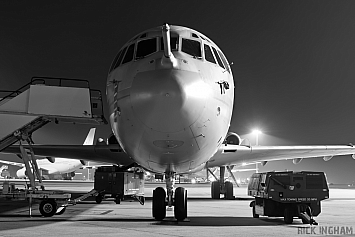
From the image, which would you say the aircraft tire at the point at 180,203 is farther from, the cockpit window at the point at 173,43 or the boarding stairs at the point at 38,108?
the boarding stairs at the point at 38,108

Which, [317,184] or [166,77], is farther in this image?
[317,184]

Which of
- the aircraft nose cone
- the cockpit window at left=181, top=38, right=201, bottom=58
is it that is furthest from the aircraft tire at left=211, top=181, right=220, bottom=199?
the aircraft nose cone

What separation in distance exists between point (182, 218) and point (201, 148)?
2.75m

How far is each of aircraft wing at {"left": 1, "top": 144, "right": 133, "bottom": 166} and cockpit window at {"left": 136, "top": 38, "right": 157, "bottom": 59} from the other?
772 cm

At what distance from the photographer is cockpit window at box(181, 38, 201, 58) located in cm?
1020

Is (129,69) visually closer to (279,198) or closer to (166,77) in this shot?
(166,77)

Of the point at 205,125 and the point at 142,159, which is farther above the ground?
the point at 205,125

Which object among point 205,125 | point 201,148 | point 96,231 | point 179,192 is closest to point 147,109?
point 205,125

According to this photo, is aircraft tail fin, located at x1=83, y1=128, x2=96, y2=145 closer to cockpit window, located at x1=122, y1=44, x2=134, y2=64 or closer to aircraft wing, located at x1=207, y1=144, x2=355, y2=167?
aircraft wing, located at x1=207, y1=144, x2=355, y2=167

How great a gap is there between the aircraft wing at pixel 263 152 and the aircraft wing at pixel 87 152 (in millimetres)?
3984

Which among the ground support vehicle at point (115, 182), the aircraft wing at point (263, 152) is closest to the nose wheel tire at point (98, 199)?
the ground support vehicle at point (115, 182)

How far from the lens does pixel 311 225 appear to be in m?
11.2

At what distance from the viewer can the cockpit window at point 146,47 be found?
10.1 meters

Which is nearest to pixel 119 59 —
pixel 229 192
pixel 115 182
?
pixel 115 182
